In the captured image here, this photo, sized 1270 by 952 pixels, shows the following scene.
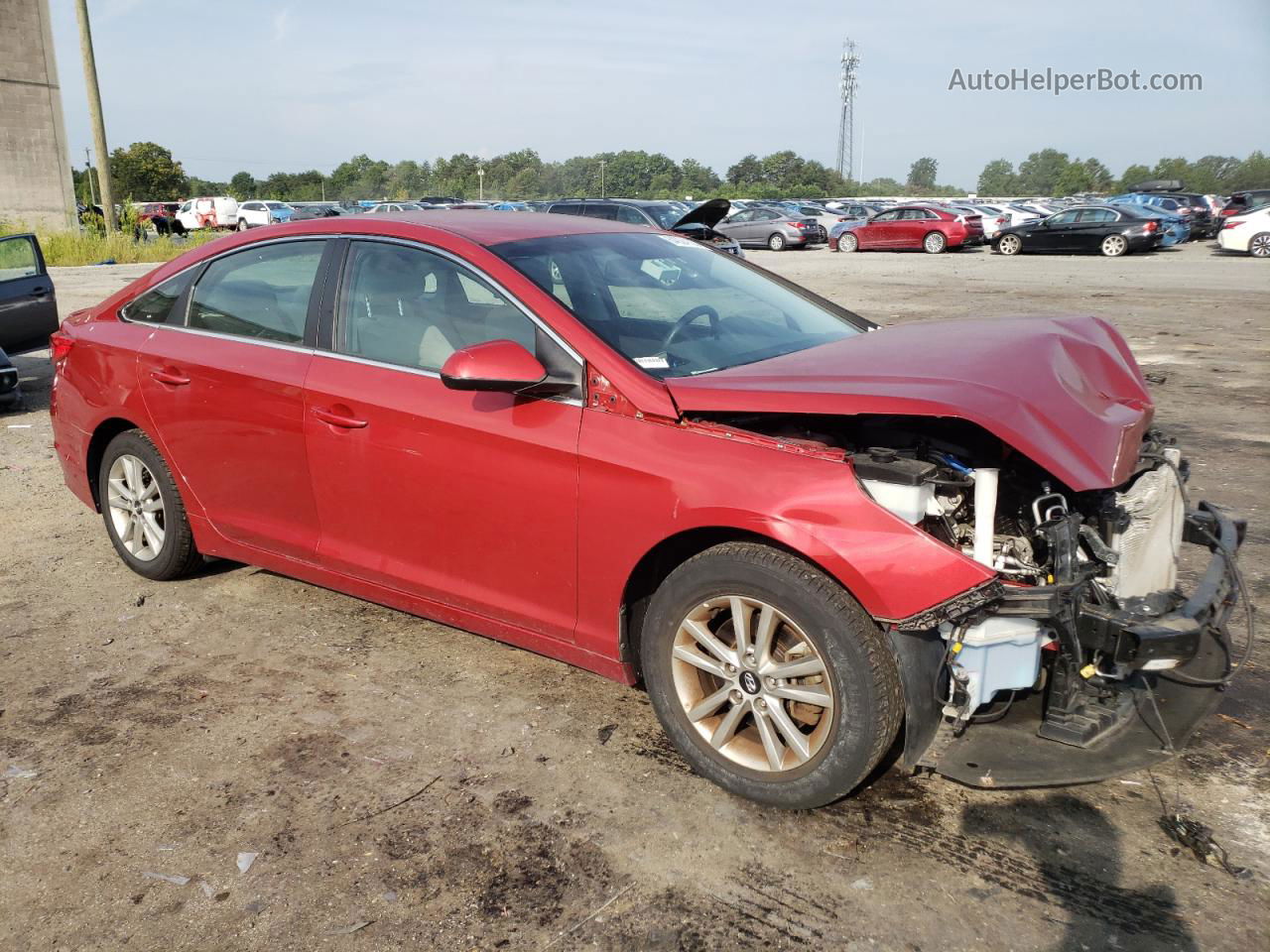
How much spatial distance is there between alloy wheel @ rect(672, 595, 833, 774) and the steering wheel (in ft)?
3.36

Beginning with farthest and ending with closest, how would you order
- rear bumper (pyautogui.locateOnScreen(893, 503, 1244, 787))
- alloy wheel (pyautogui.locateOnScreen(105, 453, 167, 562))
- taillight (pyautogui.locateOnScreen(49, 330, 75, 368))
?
taillight (pyautogui.locateOnScreen(49, 330, 75, 368)) → alloy wheel (pyautogui.locateOnScreen(105, 453, 167, 562)) → rear bumper (pyautogui.locateOnScreen(893, 503, 1244, 787))

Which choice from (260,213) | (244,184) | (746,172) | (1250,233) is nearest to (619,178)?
(746,172)

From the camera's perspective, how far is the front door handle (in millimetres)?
3869

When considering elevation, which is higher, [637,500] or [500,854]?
[637,500]

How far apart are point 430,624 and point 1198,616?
2970 mm

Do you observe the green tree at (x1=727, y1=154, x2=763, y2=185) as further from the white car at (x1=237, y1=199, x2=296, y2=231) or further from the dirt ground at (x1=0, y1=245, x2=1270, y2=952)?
the dirt ground at (x1=0, y1=245, x2=1270, y2=952)

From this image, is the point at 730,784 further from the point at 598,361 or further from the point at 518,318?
the point at 518,318

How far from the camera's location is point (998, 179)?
151250mm

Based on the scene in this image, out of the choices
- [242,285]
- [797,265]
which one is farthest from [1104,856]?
[797,265]

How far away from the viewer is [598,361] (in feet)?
11.1

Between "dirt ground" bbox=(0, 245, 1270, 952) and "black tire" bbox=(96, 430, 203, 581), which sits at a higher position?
"black tire" bbox=(96, 430, 203, 581)

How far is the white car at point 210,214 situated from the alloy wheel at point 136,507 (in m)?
43.4

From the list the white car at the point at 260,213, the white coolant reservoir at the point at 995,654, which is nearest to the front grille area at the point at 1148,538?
the white coolant reservoir at the point at 995,654

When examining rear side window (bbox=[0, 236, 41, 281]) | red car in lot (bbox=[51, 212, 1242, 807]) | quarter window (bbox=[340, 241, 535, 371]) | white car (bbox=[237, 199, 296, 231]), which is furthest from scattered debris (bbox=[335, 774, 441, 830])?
white car (bbox=[237, 199, 296, 231])
